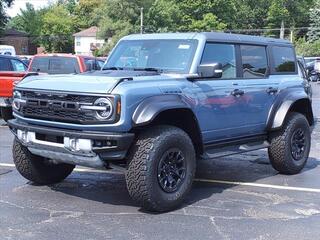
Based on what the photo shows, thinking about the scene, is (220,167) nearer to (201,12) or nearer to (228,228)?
(228,228)

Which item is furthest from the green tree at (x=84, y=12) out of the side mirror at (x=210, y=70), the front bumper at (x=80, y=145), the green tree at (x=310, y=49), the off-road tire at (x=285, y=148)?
the front bumper at (x=80, y=145)

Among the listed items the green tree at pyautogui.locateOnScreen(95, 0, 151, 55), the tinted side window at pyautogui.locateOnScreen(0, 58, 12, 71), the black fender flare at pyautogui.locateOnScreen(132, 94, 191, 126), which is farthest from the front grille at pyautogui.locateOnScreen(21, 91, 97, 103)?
the green tree at pyautogui.locateOnScreen(95, 0, 151, 55)

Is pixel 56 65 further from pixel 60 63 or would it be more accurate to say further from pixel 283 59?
Answer: pixel 283 59

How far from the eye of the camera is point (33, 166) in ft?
23.3

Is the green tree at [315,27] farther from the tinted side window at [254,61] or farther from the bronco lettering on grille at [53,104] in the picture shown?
the bronco lettering on grille at [53,104]

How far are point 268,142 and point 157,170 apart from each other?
8.75 ft

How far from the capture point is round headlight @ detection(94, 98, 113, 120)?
5816 mm

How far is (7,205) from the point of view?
20.8 ft

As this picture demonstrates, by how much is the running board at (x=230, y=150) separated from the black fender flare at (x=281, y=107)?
273 mm

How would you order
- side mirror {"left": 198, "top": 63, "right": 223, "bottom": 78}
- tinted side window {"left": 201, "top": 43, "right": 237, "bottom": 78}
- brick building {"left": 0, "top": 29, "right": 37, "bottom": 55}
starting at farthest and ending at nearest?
1. brick building {"left": 0, "top": 29, "right": 37, "bottom": 55}
2. tinted side window {"left": 201, "top": 43, "right": 237, "bottom": 78}
3. side mirror {"left": 198, "top": 63, "right": 223, "bottom": 78}

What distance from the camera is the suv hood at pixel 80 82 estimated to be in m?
5.93

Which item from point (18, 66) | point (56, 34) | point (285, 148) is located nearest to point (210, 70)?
point (285, 148)

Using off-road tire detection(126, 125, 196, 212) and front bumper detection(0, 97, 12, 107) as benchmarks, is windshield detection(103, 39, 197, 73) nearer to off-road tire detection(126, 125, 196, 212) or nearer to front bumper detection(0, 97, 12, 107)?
off-road tire detection(126, 125, 196, 212)

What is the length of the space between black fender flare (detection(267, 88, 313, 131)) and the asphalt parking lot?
2.59 feet
